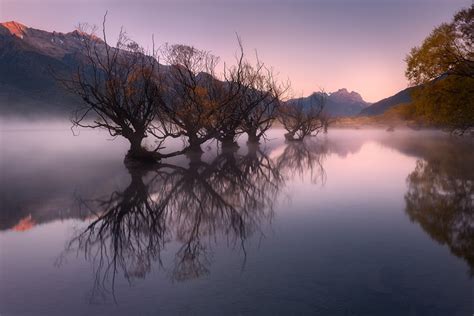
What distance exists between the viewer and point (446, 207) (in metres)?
9.78

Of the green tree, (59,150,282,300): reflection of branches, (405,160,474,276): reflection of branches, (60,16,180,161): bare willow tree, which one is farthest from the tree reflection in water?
(60,16,180,161): bare willow tree

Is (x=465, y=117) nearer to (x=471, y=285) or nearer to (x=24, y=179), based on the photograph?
(x=471, y=285)

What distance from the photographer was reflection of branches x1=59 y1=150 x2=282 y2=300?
247 inches

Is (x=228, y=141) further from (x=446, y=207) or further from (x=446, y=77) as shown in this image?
(x=446, y=207)

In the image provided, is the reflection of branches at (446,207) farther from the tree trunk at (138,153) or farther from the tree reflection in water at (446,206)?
the tree trunk at (138,153)

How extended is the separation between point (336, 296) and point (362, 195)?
8.24m

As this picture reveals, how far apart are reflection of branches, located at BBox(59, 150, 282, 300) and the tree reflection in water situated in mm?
4162

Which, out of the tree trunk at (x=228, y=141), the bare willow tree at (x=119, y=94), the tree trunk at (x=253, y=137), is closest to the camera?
the bare willow tree at (x=119, y=94)

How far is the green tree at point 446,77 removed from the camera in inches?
926

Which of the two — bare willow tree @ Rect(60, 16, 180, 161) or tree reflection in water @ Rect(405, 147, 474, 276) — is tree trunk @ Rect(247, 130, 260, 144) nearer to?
bare willow tree @ Rect(60, 16, 180, 161)

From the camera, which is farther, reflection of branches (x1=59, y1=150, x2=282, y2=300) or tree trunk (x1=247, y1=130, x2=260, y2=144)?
tree trunk (x1=247, y1=130, x2=260, y2=144)

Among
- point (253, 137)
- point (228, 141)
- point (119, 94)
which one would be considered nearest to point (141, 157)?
point (119, 94)

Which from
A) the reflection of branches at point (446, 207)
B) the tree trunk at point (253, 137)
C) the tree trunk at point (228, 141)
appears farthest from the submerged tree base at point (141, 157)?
the tree trunk at point (253, 137)

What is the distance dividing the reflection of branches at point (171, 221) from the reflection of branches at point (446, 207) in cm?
413
